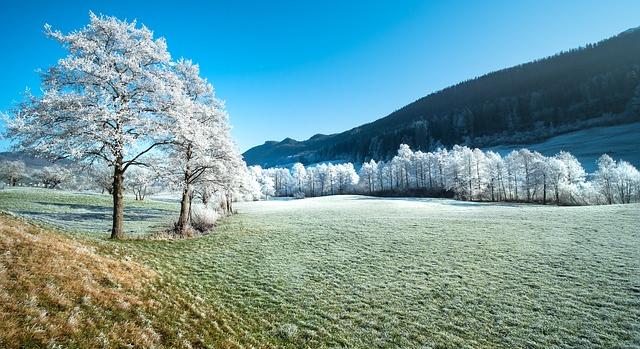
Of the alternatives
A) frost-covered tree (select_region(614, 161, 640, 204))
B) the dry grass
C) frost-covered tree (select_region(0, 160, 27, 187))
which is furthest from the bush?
frost-covered tree (select_region(0, 160, 27, 187))

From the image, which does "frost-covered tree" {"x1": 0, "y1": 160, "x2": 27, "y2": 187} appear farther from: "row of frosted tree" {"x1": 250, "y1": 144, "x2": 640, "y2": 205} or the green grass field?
the green grass field

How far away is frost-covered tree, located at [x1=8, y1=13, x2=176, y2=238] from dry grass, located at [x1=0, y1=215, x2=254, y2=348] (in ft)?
24.0

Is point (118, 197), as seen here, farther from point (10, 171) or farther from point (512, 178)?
point (10, 171)

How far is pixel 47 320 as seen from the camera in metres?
6.54

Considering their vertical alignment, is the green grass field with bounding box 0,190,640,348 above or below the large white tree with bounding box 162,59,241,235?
below

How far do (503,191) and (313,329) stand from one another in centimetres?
9639

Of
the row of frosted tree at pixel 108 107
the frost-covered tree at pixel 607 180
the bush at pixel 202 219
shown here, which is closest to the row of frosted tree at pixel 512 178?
the frost-covered tree at pixel 607 180

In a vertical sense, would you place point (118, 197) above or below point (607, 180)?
below

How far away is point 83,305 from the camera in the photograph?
7.98 meters

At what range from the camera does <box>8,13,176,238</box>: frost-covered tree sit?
17.2 metres

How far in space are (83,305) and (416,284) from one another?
15.1 m

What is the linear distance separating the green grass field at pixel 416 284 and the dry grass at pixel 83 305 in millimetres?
1474

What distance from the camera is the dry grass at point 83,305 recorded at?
6363 mm

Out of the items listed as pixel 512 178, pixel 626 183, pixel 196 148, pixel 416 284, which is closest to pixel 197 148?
pixel 196 148
